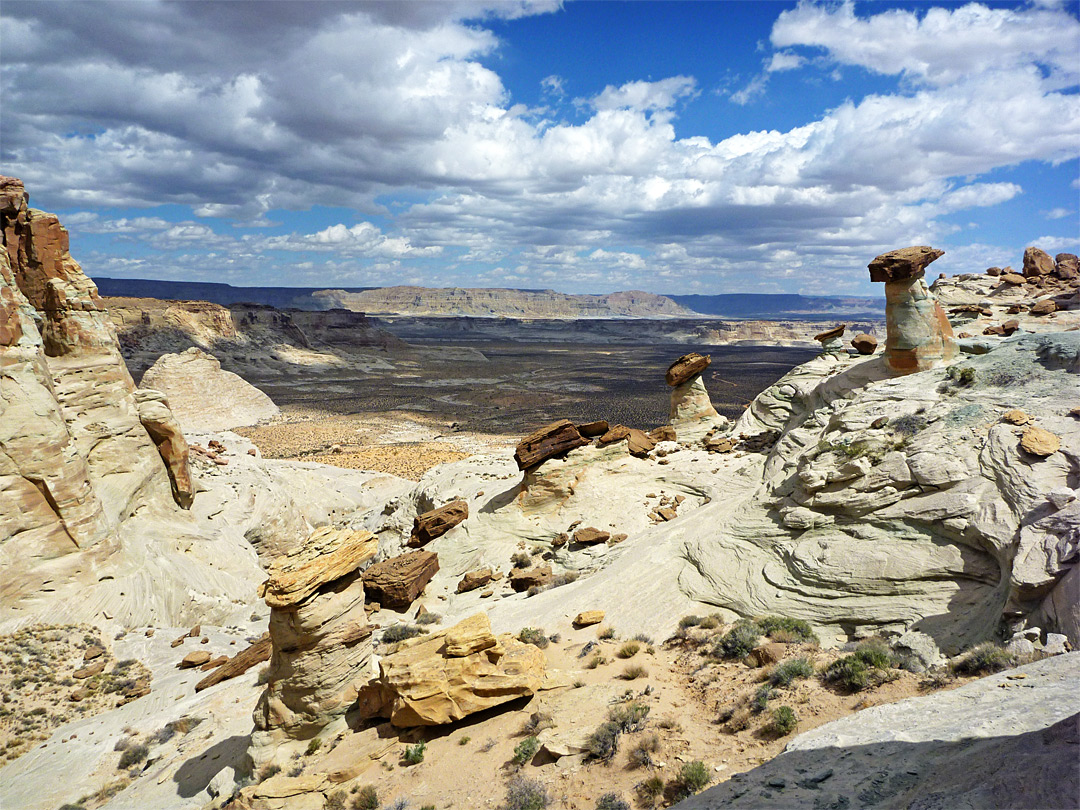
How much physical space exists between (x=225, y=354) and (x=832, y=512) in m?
84.9

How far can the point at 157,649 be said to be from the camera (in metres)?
14.5

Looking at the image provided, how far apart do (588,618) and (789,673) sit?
14.9ft

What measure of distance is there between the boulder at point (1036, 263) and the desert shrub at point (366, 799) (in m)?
30.4

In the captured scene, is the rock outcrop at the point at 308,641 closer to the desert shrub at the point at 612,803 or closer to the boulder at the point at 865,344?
the desert shrub at the point at 612,803

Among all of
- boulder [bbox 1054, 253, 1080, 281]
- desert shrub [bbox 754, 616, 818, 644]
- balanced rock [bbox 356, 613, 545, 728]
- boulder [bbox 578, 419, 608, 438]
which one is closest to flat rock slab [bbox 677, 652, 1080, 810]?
desert shrub [bbox 754, 616, 818, 644]

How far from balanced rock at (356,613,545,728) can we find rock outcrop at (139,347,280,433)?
128 ft

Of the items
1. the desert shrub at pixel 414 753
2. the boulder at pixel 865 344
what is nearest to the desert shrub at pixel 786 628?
the desert shrub at pixel 414 753

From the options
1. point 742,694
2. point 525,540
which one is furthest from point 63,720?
point 742,694

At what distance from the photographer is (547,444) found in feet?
64.1

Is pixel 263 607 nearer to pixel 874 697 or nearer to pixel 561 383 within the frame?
pixel 874 697

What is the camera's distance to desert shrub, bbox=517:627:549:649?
1084cm

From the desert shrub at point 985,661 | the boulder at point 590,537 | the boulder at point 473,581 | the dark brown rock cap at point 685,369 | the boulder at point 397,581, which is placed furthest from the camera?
the dark brown rock cap at point 685,369

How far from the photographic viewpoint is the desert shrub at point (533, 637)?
427 inches

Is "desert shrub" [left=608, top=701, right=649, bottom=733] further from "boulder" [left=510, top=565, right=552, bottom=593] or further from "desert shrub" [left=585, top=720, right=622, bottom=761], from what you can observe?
"boulder" [left=510, top=565, right=552, bottom=593]
